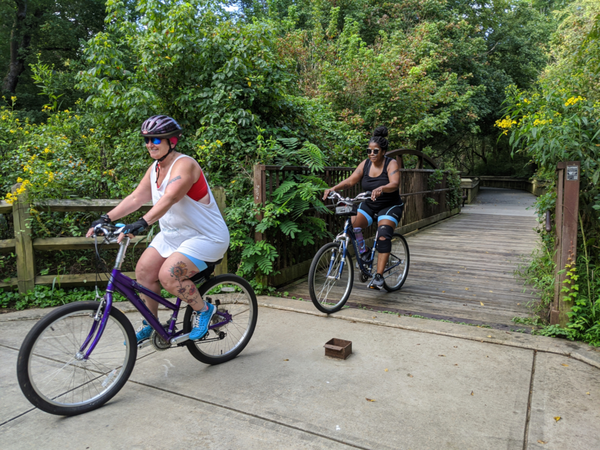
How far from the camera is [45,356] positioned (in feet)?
9.22

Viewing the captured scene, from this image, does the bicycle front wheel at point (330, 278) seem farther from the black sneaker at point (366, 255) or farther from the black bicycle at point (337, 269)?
the black sneaker at point (366, 255)

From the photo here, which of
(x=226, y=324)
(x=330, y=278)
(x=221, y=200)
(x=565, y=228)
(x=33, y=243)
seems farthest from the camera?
(x=221, y=200)

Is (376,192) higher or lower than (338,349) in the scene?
higher

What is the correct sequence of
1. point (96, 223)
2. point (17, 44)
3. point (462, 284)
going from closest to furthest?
1. point (96, 223)
2. point (462, 284)
3. point (17, 44)

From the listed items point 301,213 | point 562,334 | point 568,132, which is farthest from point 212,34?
point 562,334

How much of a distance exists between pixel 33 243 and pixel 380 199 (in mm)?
3969

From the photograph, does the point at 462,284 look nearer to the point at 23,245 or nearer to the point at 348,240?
the point at 348,240

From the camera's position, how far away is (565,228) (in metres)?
4.01

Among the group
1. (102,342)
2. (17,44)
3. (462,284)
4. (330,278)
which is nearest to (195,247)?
(102,342)

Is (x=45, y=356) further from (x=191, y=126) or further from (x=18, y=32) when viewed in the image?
(x=18, y=32)

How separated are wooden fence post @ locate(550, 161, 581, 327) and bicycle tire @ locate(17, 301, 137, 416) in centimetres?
359

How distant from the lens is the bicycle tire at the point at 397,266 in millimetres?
5625

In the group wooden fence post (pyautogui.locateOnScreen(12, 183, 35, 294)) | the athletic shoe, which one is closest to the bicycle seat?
the athletic shoe

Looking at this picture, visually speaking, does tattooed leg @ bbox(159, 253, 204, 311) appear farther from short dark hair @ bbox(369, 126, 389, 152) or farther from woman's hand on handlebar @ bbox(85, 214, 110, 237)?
short dark hair @ bbox(369, 126, 389, 152)
